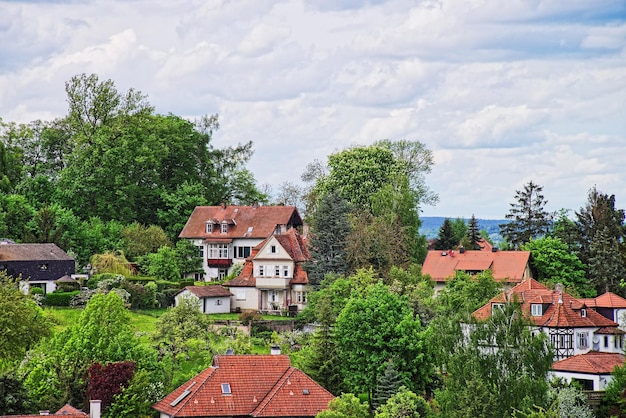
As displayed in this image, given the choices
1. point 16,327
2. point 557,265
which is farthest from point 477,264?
point 16,327

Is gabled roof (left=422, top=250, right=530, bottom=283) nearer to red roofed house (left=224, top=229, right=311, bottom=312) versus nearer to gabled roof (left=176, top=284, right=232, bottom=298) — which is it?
red roofed house (left=224, top=229, right=311, bottom=312)

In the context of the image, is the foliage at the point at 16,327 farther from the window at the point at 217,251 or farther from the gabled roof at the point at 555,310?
the window at the point at 217,251

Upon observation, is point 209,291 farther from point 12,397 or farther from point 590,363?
point 12,397

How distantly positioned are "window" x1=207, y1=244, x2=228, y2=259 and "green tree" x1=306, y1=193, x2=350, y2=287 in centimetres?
1208

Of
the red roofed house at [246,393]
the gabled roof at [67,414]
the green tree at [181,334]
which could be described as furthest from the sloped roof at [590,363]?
the gabled roof at [67,414]

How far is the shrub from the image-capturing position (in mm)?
70312

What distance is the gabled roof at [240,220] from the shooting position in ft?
288

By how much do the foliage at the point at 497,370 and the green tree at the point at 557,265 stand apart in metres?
29.4

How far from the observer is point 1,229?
83.1m

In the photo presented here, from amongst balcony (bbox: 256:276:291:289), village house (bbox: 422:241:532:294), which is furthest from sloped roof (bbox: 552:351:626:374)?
balcony (bbox: 256:276:291:289)

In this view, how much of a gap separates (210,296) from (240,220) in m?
14.8

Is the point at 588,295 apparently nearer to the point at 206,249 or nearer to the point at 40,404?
the point at 206,249

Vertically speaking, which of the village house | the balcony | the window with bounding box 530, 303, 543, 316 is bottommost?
the window with bounding box 530, 303, 543, 316

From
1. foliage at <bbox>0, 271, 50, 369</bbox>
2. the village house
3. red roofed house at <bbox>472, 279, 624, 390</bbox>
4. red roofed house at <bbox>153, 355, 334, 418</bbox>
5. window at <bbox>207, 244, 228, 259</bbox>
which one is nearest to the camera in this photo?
red roofed house at <bbox>153, 355, 334, 418</bbox>
